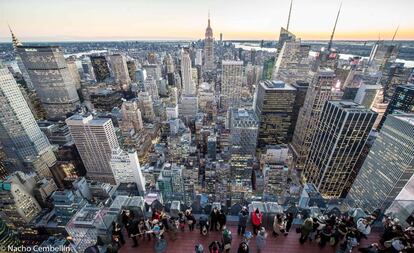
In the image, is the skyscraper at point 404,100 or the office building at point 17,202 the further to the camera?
the skyscraper at point 404,100

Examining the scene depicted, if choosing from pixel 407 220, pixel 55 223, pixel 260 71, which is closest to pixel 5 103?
pixel 55 223

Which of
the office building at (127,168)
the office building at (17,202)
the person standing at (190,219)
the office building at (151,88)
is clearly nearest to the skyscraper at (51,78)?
the office building at (151,88)

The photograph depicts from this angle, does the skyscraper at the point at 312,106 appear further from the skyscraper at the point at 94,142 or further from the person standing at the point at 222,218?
the skyscraper at the point at 94,142

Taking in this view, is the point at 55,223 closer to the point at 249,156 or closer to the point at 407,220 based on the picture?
the point at 249,156

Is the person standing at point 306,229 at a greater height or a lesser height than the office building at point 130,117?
greater

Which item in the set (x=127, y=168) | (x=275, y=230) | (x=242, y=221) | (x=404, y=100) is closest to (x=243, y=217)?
(x=242, y=221)

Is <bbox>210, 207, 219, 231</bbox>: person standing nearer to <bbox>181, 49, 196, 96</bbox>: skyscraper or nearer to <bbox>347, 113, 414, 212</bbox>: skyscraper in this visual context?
<bbox>347, 113, 414, 212</bbox>: skyscraper

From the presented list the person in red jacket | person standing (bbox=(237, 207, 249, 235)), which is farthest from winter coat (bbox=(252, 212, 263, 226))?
person standing (bbox=(237, 207, 249, 235))
